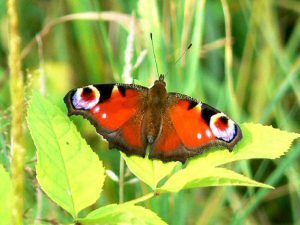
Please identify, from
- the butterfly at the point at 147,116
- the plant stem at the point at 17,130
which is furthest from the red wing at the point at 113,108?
the plant stem at the point at 17,130

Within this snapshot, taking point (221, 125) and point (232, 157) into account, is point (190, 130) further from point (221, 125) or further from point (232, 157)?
point (232, 157)

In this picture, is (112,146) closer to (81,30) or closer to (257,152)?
(257,152)

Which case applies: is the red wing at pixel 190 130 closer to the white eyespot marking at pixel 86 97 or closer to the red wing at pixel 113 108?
the red wing at pixel 113 108

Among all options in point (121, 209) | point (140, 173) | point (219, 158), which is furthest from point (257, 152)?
point (121, 209)

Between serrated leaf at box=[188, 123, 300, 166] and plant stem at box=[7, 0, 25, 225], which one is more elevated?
plant stem at box=[7, 0, 25, 225]

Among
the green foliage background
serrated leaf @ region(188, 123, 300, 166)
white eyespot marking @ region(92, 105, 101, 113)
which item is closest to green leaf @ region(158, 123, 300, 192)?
serrated leaf @ region(188, 123, 300, 166)

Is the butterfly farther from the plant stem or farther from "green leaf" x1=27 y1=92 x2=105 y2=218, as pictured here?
the plant stem
